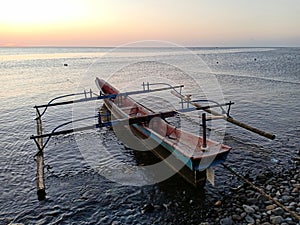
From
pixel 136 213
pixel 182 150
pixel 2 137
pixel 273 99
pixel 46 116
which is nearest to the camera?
pixel 136 213

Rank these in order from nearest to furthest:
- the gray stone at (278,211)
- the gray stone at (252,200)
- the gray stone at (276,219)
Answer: the gray stone at (276,219) → the gray stone at (278,211) → the gray stone at (252,200)

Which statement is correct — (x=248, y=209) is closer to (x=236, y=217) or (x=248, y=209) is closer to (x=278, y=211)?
(x=236, y=217)

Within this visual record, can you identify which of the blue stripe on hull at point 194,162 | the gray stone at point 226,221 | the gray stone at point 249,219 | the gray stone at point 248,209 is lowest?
the gray stone at point 226,221

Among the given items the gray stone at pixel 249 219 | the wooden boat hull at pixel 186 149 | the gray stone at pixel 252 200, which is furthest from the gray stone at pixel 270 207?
the wooden boat hull at pixel 186 149

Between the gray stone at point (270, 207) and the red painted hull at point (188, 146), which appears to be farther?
the red painted hull at point (188, 146)

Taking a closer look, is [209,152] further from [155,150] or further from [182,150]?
[155,150]

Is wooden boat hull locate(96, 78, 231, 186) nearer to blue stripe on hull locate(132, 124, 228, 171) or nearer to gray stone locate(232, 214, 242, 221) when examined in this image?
A: blue stripe on hull locate(132, 124, 228, 171)

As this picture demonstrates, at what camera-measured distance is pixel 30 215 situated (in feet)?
28.7

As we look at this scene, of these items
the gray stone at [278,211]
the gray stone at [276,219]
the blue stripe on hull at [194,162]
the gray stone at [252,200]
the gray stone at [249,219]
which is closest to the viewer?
the gray stone at [276,219]

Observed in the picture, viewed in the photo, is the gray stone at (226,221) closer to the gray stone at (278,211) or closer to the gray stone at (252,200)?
the gray stone at (252,200)

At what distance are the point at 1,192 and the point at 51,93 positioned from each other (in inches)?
936

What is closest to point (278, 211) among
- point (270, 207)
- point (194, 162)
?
point (270, 207)

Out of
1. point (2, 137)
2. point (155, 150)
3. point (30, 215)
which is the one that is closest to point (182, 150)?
point (155, 150)

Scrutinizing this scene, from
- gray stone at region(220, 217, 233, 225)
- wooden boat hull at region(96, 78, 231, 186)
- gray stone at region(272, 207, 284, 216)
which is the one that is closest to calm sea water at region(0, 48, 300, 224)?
gray stone at region(220, 217, 233, 225)
